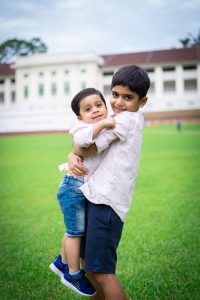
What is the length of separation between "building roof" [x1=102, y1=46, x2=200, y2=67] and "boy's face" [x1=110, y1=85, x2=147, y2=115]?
35.2m

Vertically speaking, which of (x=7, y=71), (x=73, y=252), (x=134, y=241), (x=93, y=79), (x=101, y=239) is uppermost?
(x=7, y=71)

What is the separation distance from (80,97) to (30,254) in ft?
6.72

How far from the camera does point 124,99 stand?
1886 mm

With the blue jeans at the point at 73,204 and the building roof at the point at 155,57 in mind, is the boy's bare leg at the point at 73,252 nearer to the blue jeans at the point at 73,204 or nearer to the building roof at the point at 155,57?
the blue jeans at the point at 73,204

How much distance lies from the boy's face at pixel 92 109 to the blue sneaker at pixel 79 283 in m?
0.81

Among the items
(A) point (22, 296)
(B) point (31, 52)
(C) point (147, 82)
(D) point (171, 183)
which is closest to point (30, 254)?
(A) point (22, 296)

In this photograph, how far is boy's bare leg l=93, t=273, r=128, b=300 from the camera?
5.87 ft

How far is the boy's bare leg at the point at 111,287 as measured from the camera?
1.79 m

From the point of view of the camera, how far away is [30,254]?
137 inches

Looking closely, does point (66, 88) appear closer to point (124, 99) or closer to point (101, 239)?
point (124, 99)

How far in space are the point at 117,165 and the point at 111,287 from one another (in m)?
0.59

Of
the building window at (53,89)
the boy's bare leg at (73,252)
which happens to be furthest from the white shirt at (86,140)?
the building window at (53,89)

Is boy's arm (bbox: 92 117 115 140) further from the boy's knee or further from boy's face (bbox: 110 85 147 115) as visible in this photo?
the boy's knee

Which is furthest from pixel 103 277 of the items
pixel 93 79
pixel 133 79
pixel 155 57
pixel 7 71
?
pixel 7 71
